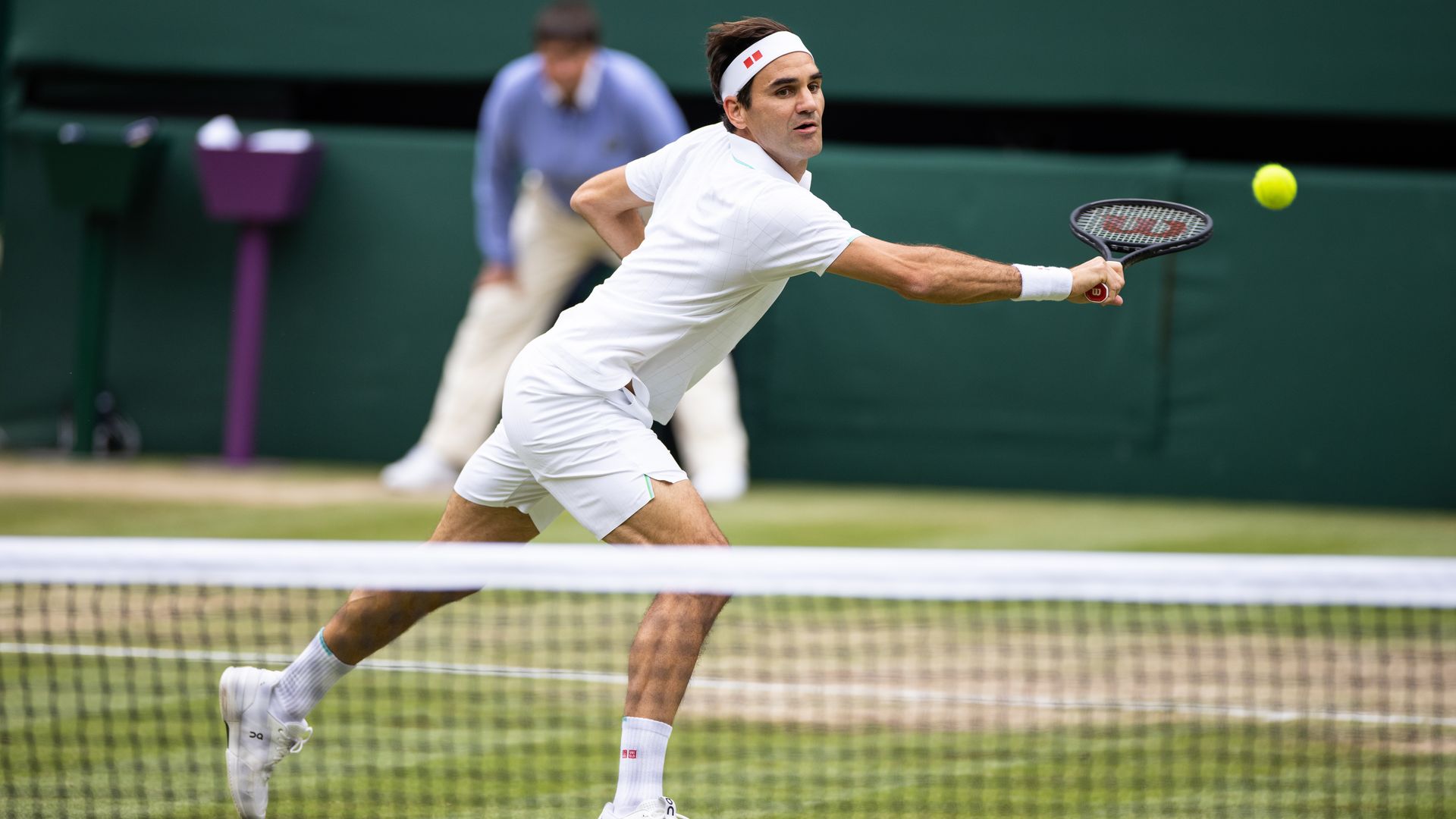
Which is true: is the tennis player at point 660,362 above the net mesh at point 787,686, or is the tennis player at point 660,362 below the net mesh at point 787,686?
above

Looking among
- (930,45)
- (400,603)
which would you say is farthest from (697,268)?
(930,45)

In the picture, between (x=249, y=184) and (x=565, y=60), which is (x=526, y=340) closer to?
(x=565, y=60)

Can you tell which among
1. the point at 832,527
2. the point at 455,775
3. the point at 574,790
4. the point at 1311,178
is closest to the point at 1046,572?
the point at 574,790

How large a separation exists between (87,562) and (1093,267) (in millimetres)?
1959

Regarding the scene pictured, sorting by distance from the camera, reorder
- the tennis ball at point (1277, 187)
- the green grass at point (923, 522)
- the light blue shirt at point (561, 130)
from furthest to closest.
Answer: the light blue shirt at point (561, 130), the green grass at point (923, 522), the tennis ball at point (1277, 187)

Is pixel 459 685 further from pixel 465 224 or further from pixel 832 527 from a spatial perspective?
pixel 465 224

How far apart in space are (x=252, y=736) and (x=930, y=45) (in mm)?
5970

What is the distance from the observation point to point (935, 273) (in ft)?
11.7

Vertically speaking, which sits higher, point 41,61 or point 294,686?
point 41,61

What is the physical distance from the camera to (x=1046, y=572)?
128 inches

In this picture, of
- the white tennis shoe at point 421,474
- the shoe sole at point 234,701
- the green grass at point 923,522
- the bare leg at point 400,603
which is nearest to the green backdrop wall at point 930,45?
the green grass at point 923,522

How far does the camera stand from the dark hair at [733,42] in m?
3.79

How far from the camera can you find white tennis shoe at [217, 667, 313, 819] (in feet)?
12.4

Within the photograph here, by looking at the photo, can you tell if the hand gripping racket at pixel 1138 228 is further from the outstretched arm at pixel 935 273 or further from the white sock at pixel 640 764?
the white sock at pixel 640 764
